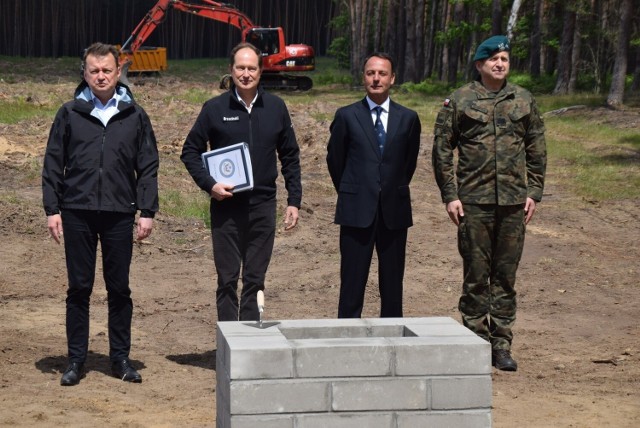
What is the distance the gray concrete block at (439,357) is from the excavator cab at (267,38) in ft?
107

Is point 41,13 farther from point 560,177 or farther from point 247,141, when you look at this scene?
point 247,141

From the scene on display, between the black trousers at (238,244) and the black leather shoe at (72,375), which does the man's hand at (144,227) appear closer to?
the black trousers at (238,244)

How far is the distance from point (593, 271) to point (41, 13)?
139ft

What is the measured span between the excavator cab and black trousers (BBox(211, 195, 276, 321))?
3023cm

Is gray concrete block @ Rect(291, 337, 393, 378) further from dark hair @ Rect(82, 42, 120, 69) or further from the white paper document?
dark hair @ Rect(82, 42, 120, 69)

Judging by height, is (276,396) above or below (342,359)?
below

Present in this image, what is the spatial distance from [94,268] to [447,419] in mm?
2851

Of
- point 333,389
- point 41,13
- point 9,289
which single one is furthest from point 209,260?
point 41,13

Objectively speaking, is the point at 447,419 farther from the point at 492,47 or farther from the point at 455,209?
the point at 492,47

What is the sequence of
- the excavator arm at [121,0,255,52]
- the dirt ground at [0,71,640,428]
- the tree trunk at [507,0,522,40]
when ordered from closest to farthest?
1. the dirt ground at [0,71,640,428]
2. the tree trunk at [507,0,522,40]
3. the excavator arm at [121,0,255,52]

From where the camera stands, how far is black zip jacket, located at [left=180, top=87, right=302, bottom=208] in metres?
7.27

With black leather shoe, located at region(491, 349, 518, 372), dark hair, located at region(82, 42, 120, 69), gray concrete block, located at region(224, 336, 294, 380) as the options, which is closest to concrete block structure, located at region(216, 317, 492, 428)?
gray concrete block, located at region(224, 336, 294, 380)

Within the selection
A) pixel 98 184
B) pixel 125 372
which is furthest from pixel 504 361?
pixel 98 184

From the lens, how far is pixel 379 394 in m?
4.90
